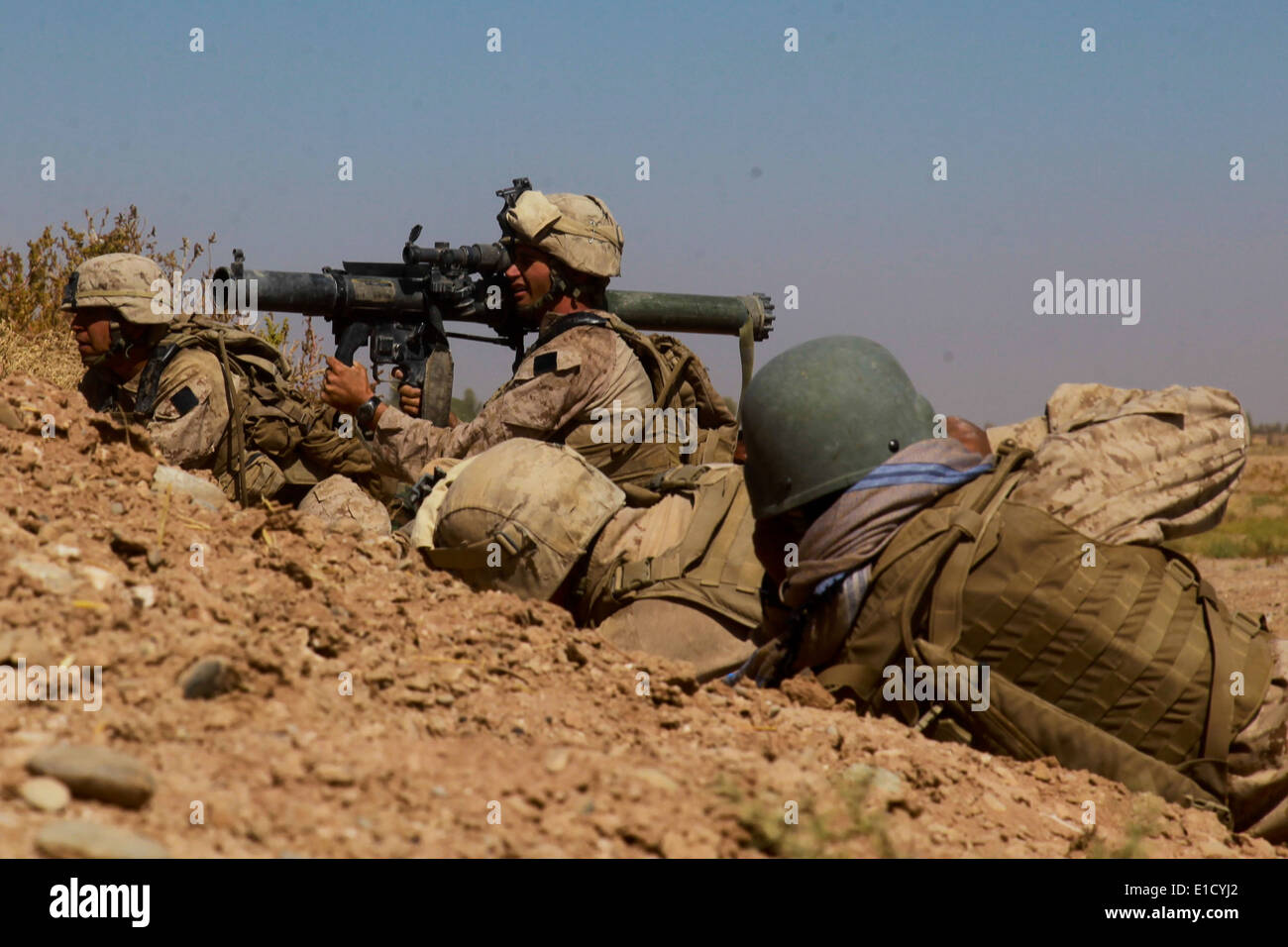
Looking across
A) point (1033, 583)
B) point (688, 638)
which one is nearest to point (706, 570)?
point (688, 638)

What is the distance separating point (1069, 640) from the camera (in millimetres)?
4023

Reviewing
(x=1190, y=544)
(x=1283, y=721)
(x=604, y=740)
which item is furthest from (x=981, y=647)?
(x=1190, y=544)

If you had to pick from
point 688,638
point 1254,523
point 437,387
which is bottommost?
point 1254,523

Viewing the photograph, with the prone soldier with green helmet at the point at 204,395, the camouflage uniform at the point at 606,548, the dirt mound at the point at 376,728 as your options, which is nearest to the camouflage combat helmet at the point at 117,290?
the prone soldier with green helmet at the point at 204,395

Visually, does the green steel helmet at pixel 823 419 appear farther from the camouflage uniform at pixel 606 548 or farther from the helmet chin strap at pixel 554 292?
the helmet chin strap at pixel 554 292

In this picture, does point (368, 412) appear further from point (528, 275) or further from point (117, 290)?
point (117, 290)

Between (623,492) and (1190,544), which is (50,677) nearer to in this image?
(623,492)

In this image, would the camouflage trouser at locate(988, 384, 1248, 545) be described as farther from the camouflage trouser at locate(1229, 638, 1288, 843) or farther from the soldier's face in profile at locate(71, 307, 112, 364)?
the soldier's face in profile at locate(71, 307, 112, 364)

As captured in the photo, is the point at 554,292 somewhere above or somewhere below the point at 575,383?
above

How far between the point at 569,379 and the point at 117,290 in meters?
2.55

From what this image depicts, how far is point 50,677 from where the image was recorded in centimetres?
296

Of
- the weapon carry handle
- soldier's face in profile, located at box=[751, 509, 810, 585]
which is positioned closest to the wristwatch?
the weapon carry handle
